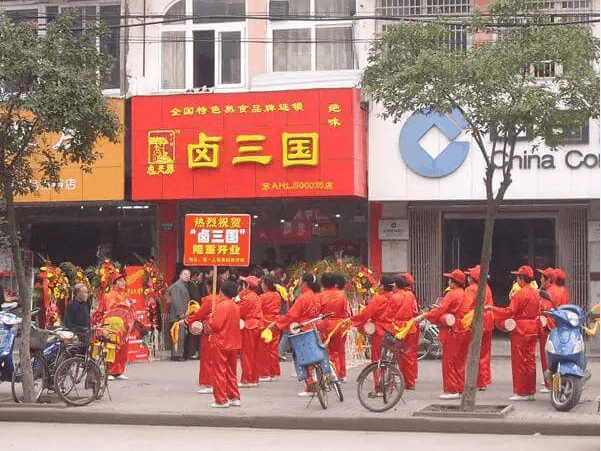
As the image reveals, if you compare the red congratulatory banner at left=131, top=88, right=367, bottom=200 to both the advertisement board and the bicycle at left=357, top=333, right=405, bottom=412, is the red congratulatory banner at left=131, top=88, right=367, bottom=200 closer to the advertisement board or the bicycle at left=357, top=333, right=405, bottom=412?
the advertisement board

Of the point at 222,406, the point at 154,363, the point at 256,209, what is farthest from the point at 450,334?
the point at 256,209

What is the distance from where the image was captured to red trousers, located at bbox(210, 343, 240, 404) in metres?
16.7

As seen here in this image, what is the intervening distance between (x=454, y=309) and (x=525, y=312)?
96cm

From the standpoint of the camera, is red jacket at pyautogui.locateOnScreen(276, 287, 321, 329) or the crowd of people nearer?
the crowd of people

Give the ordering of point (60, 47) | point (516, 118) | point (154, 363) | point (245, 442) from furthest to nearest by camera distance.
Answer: point (154, 363)
point (60, 47)
point (516, 118)
point (245, 442)

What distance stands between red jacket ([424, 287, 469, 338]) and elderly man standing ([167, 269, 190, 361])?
7502mm

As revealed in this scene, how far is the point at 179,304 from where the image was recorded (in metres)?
24.6

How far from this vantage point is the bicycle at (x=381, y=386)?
1606 cm

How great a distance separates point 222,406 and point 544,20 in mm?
6299

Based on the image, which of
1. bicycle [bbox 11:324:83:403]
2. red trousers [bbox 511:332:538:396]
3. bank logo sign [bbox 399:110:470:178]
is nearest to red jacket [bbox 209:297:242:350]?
bicycle [bbox 11:324:83:403]

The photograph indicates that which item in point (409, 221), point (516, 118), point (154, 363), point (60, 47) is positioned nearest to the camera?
point (516, 118)

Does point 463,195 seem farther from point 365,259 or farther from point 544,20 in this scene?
point 544,20

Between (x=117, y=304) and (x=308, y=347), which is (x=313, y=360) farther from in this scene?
(x=117, y=304)

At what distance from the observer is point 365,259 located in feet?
87.9
